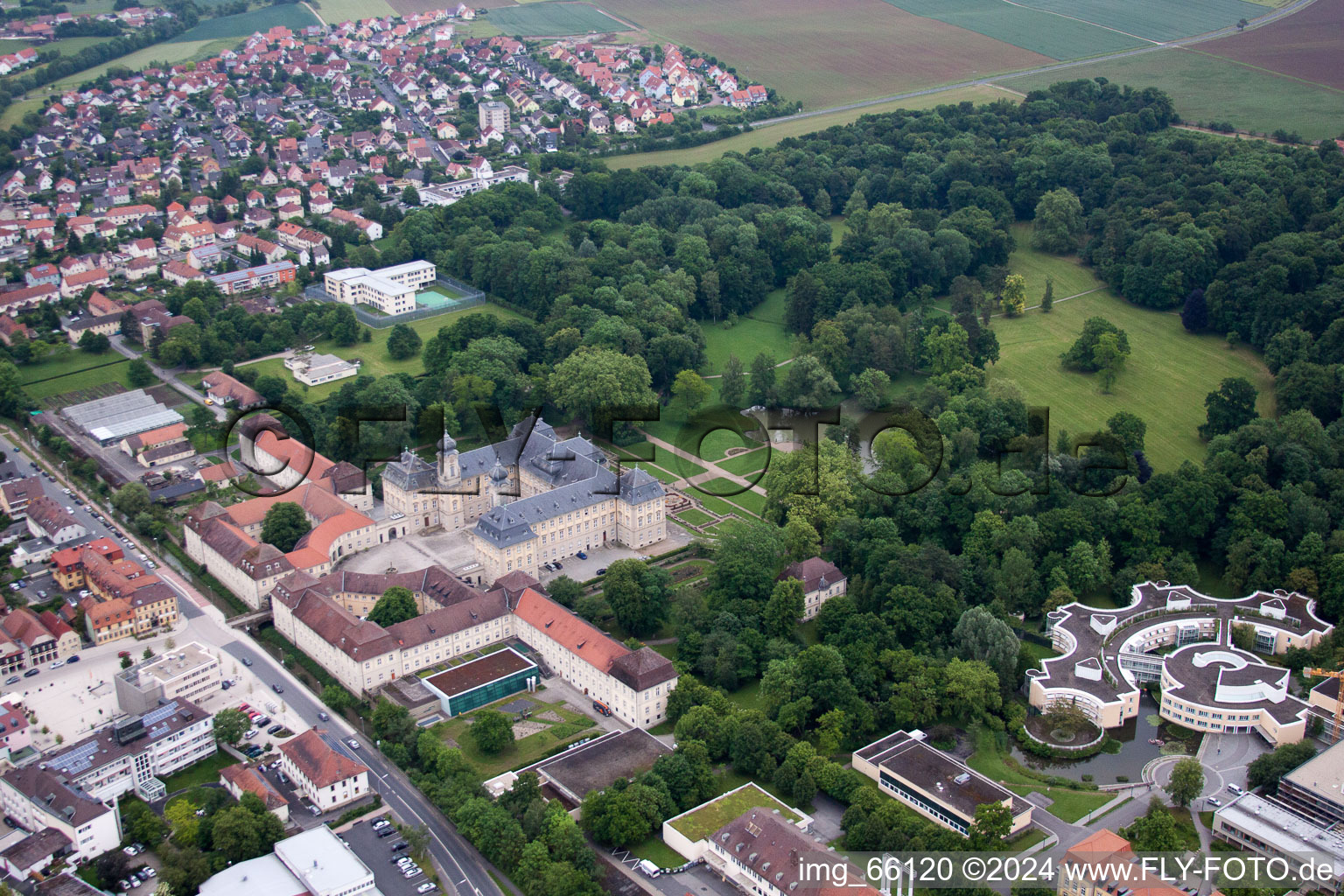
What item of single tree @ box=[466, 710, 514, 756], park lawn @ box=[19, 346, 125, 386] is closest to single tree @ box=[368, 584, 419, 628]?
single tree @ box=[466, 710, 514, 756]

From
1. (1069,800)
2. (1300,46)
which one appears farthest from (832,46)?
(1069,800)

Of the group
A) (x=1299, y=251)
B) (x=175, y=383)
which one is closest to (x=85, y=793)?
(x=175, y=383)

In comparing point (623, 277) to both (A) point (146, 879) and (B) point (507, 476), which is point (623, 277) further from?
(A) point (146, 879)

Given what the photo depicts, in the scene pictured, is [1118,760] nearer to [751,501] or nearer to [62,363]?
[751,501]

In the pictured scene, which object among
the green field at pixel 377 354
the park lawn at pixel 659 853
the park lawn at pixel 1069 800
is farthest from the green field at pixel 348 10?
the park lawn at pixel 1069 800

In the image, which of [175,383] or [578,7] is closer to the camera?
[175,383]

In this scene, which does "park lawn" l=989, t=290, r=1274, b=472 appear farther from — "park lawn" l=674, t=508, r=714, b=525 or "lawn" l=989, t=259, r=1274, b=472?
"park lawn" l=674, t=508, r=714, b=525
